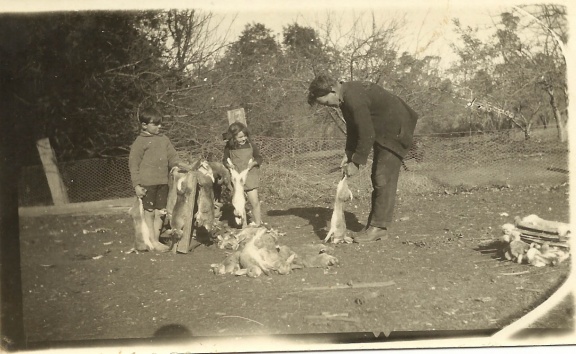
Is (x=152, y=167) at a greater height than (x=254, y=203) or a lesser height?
greater

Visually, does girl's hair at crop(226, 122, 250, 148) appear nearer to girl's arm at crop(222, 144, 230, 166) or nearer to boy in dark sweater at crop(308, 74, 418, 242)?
girl's arm at crop(222, 144, 230, 166)

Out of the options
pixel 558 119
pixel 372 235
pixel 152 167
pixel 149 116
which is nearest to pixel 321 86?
pixel 372 235

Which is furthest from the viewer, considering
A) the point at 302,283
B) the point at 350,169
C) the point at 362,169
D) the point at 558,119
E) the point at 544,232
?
the point at 362,169

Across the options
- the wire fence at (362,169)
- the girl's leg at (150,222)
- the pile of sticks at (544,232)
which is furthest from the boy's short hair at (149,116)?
the pile of sticks at (544,232)

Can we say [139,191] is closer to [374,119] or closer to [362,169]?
[362,169]

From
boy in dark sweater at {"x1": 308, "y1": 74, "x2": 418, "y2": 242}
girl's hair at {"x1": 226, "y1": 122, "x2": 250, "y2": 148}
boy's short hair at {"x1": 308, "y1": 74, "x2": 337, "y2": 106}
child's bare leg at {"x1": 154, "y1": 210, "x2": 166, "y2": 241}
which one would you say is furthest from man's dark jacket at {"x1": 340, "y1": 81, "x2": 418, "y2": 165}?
child's bare leg at {"x1": 154, "y1": 210, "x2": 166, "y2": 241}

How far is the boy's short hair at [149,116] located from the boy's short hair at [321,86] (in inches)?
59.0

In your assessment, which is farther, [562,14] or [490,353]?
[562,14]

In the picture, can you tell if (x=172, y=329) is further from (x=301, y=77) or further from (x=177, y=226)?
(x=301, y=77)

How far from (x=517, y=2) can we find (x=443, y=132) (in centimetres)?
139

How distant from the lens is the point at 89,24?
491 centimetres

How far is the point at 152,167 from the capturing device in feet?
16.3

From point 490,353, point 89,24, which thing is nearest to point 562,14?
point 490,353

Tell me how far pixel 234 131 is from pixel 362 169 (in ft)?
4.27
